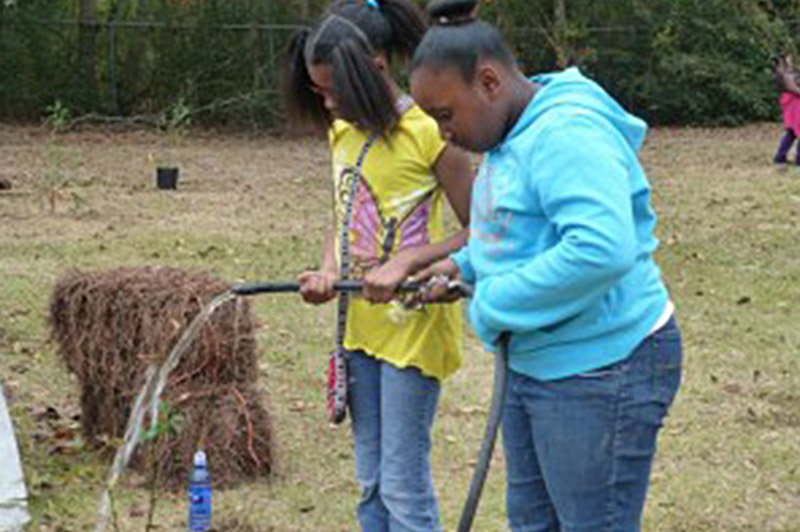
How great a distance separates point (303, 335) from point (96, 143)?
1309 centimetres

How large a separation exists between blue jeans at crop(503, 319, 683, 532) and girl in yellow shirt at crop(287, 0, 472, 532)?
69cm

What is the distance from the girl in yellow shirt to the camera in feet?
12.1

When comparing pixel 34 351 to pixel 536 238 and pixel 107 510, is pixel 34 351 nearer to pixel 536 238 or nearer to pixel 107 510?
pixel 107 510

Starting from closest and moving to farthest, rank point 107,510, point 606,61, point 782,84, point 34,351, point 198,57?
point 107,510, point 34,351, point 782,84, point 198,57, point 606,61

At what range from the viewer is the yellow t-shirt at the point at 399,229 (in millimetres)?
3736

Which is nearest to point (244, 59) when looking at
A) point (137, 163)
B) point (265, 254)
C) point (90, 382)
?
point (137, 163)

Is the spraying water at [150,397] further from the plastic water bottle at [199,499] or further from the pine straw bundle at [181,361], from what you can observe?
the plastic water bottle at [199,499]

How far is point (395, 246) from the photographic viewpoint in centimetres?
378

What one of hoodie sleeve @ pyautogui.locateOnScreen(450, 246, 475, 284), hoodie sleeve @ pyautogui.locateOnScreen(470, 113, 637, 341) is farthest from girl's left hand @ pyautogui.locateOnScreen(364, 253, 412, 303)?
hoodie sleeve @ pyautogui.locateOnScreen(470, 113, 637, 341)

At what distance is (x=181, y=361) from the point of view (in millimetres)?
5422

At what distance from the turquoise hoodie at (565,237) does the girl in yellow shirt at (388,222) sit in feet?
2.20

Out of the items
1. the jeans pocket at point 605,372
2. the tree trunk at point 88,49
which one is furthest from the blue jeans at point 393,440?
the tree trunk at point 88,49

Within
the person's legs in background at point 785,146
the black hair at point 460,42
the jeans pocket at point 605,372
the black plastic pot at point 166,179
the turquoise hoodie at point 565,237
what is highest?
the black hair at point 460,42

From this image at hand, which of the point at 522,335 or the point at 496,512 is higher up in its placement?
the point at 522,335
